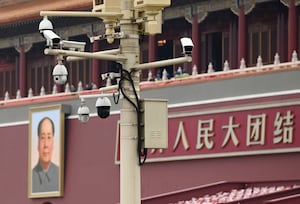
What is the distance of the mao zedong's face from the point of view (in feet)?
106

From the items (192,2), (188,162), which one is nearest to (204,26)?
(192,2)

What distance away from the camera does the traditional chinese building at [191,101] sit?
25.8m

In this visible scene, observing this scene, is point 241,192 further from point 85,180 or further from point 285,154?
point 85,180

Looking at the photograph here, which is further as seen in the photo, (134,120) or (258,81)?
(258,81)

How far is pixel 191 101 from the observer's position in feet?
91.7

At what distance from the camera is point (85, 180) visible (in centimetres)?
3112

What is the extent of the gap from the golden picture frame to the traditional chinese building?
0.55 ft

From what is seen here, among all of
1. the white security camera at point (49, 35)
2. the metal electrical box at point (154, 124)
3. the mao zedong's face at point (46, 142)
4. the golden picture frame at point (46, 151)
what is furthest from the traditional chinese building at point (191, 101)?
the white security camera at point (49, 35)

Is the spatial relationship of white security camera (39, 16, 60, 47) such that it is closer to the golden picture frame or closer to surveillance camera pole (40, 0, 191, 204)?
surveillance camera pole (40, 0, 191, 204)

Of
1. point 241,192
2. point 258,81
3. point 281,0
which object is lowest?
point 241,192

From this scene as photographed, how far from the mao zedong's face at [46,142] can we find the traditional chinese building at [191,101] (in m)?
0.54

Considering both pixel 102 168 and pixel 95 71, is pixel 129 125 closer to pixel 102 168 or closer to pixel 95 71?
pixel 102 168

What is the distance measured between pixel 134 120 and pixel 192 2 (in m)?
15.9

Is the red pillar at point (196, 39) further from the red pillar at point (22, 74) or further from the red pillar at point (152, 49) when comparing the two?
the red pillar at point (22, 74)
